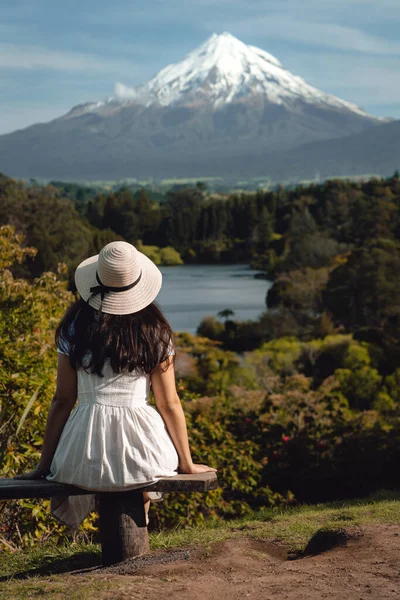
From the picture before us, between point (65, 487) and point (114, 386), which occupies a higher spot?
point (114, 386)

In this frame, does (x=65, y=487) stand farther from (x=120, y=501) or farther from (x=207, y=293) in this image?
(x=207, y=293)

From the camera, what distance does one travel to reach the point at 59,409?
13.1ft


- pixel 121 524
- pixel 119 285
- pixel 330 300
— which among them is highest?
pixel 119 285

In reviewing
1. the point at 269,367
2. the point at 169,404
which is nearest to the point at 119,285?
the point at 169,404

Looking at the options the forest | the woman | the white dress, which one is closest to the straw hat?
the woman

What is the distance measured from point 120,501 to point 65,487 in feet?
0.81

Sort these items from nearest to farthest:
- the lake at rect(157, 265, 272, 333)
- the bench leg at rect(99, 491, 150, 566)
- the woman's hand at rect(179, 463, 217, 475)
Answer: the bench leg at rect(99, 491, 150, 566), the woman's hand at rect(179, 463, 217, 475), the lake at rect(157, 265, 272, 333)

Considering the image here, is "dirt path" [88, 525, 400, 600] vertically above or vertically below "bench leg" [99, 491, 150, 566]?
below

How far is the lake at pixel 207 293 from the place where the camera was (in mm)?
59125

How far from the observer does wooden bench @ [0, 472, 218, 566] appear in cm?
390

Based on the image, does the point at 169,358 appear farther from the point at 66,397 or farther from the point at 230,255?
the point at 230,255

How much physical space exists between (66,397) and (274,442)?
635 cm

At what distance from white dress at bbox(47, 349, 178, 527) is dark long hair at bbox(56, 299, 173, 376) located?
0.16 feet

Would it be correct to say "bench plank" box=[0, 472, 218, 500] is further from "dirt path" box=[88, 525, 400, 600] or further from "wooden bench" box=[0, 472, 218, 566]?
"dirt path" box=[88, 525, 400, 600]
